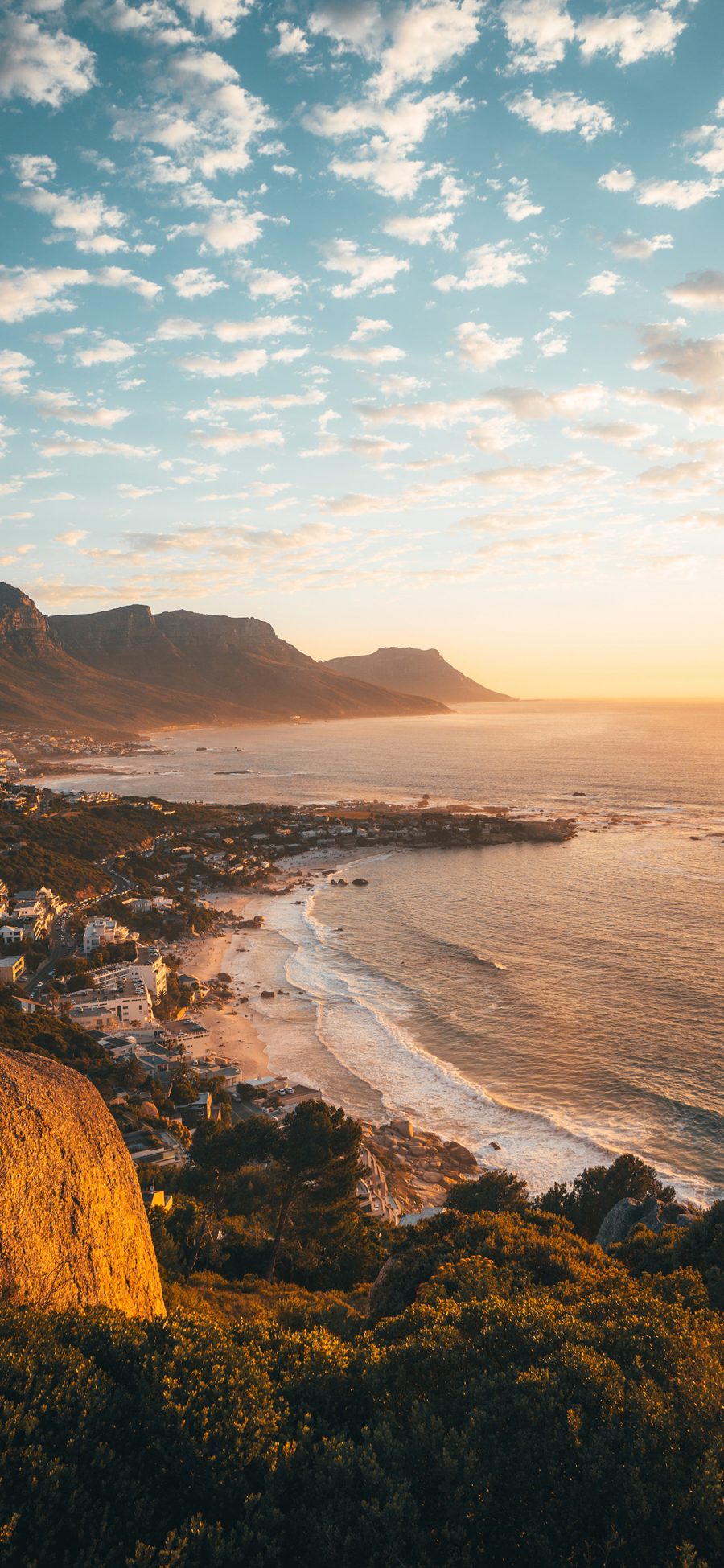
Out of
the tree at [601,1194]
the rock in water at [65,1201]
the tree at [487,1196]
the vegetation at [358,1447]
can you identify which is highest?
the rock in water at [65,1201]

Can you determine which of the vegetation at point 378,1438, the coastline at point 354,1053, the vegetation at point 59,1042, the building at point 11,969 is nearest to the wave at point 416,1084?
the coastline at point 354,1053

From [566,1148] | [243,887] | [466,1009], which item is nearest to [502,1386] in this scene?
[566,1148]

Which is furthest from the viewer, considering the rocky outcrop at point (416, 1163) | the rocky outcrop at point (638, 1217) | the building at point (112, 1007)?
the building at point (112, 1007)

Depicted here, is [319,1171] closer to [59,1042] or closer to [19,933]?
[59,1042]

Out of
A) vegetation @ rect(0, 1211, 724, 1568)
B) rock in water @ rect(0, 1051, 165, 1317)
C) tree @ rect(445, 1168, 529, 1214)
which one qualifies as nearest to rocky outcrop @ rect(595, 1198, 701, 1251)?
tree @ rect(445, 1168, 529, 1214)

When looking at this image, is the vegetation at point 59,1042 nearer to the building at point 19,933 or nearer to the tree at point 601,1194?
the building at point 19,933

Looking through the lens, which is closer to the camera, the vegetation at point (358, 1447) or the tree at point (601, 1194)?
the vegetation at point (358, 1447)

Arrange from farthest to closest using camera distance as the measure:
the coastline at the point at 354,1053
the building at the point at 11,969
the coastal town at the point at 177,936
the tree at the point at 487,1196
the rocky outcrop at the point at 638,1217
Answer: the building at the point at 11,969, the coastal town at the point at 177,936, the coastline at the point at 354,1053, the tree at the point at 487,1196, the rocky outcrop at the point at 638,1217

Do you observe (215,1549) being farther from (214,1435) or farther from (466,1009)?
(466,1009)
